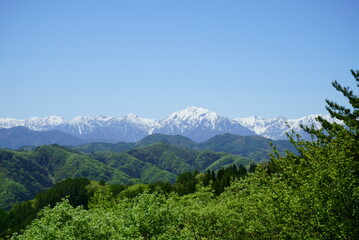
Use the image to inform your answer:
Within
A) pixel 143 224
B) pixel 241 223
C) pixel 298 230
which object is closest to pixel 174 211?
pixel 143 224

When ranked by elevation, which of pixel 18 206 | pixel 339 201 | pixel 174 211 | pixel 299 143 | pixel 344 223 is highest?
pixel 18 206

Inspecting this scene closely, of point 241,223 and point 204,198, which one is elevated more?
point 204,198

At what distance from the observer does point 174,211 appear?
37562 mm

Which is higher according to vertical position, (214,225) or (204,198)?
(204,198)

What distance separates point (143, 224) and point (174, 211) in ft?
16.0

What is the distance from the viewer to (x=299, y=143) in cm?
2653

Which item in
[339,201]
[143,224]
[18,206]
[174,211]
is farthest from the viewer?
[18,206]

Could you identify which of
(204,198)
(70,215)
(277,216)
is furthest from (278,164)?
(204,198)

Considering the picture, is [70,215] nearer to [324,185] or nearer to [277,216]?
[277,216]

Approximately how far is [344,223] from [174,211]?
64.2ft

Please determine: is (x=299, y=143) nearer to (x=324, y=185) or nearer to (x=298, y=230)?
(x=324, y=185)

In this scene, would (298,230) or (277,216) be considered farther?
(277,216)

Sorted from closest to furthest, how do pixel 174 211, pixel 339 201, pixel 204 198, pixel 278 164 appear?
pixel 339 201 < pixel 278 164 < pixel 174 211 < pixel 204 198

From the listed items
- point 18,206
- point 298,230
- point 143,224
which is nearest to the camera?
point 298,230
